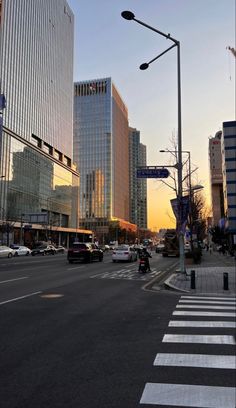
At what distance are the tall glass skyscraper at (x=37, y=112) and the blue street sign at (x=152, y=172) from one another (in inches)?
2450

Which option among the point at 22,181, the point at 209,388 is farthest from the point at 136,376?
the point at 22,181

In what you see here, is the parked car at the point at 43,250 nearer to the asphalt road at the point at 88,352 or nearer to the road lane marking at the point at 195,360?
the asphalt road at the point at 88,352

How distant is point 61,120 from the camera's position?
125 meters

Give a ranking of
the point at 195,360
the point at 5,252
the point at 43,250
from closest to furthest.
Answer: the point at 195,360 → the point at 5,252 → the point at 43,250

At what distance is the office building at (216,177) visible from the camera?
434 ft

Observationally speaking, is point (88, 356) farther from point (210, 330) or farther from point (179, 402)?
point (210, 330)

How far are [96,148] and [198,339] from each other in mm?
161179

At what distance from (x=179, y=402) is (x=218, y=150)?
138m

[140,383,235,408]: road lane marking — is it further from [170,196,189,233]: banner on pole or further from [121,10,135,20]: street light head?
[121,10,135,20]: street light head

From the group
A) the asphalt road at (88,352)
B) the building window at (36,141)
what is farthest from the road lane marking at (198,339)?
the building window at (36,141)

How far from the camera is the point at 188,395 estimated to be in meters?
4.82

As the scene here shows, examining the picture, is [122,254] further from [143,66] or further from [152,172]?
[143,66]

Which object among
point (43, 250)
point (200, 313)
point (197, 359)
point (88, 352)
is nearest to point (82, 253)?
point (200, 313)

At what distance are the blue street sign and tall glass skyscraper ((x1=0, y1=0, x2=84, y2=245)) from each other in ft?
204
